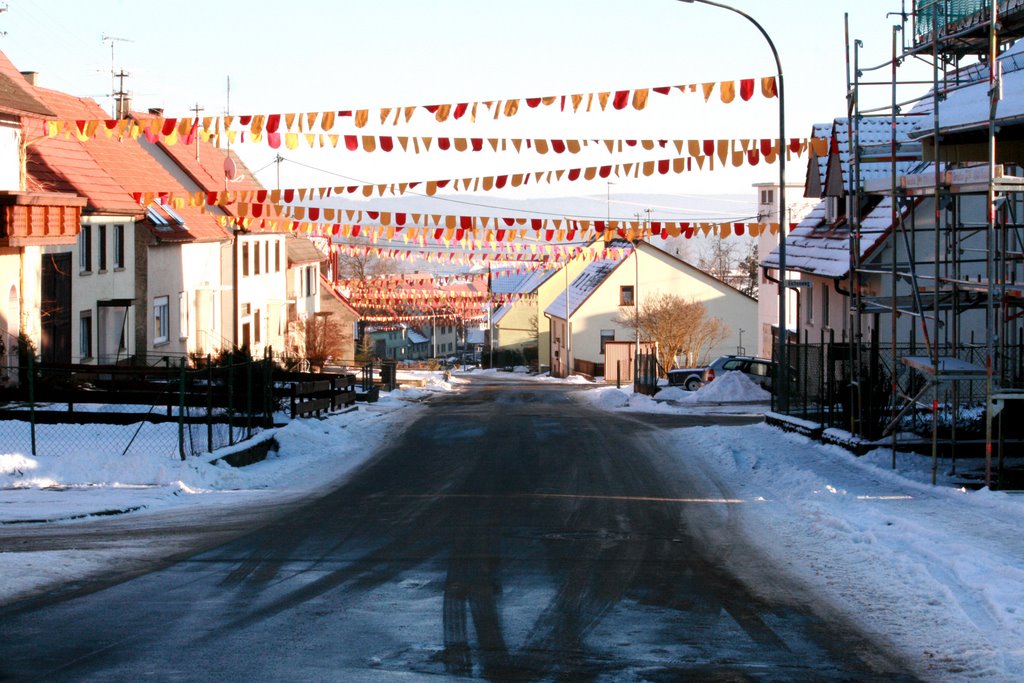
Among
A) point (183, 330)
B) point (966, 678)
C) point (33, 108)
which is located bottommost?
point (966, 678)

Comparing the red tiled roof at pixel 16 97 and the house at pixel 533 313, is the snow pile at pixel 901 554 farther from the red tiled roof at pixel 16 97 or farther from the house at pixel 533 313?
the house at pixel 533 313

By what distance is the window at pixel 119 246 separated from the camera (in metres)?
34.6

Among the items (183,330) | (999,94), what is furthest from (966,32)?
(183,330)

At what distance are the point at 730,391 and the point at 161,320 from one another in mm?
18139

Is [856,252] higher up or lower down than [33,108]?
lower down

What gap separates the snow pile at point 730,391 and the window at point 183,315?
16.8m

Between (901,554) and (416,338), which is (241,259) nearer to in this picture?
(901,554)

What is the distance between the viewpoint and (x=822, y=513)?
12.6m

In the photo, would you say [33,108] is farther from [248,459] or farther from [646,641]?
[646,641]

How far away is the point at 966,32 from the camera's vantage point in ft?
69.2

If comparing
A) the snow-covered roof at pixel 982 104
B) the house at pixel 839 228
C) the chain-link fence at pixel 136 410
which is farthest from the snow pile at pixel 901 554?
the house at pixel 839 228

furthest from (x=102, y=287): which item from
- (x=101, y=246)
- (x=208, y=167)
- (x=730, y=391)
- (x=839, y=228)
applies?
(x=839, y=228)

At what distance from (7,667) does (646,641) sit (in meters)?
3.85

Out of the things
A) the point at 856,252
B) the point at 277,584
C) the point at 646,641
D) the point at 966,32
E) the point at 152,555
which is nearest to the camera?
the point at 646,641
